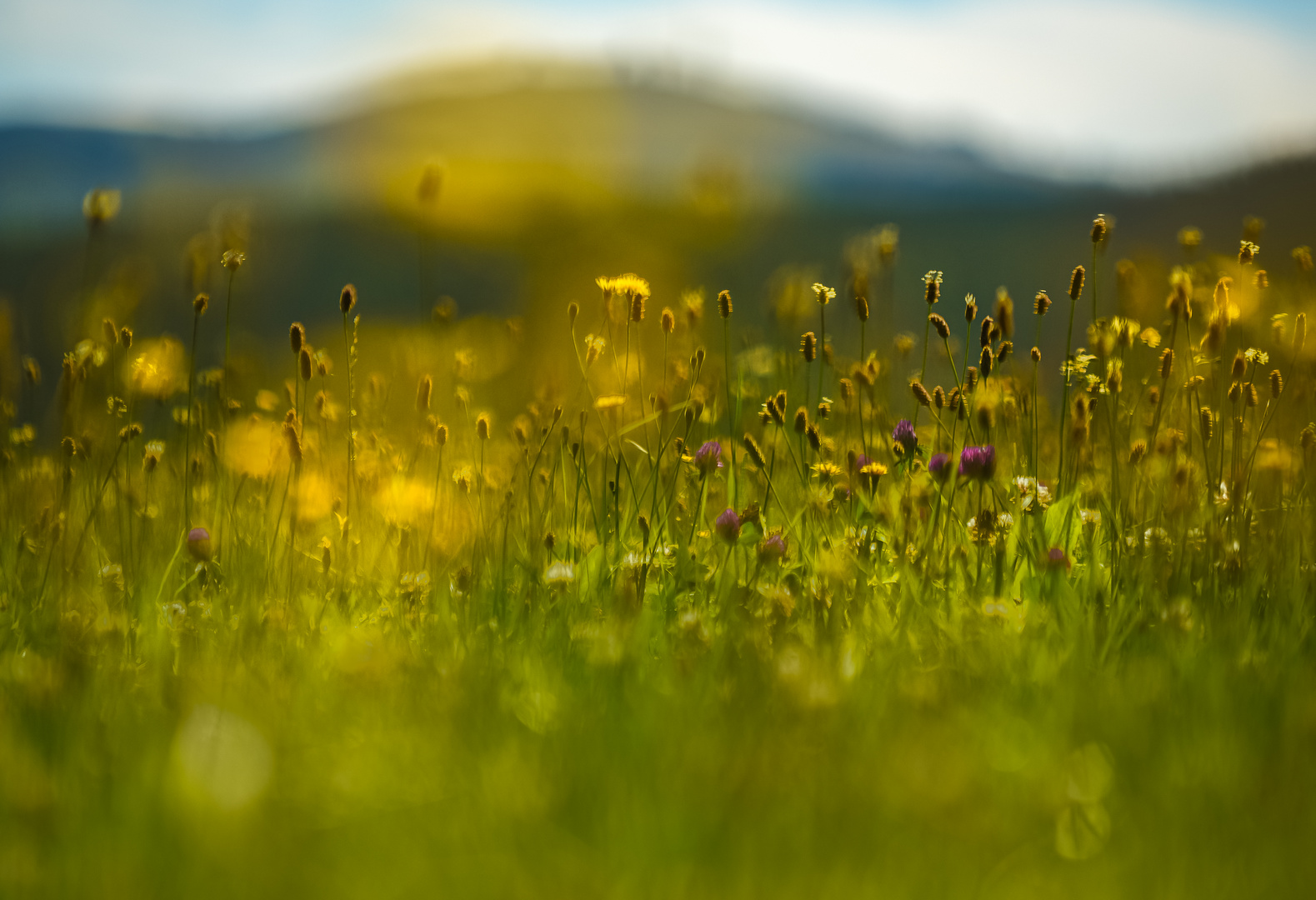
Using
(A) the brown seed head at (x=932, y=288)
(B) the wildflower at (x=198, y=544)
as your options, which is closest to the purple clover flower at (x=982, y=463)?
(A) the brown seed head at (x=932, y=288)

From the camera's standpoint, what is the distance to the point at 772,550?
7.10ft

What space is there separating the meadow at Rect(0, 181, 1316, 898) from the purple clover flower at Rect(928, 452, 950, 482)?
0.03 metres

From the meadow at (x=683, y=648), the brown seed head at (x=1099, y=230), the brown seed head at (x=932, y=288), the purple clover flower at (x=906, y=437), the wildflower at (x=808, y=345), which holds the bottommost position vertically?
the meadow at (x=683, y=648)

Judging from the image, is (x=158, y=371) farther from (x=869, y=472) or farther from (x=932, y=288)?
(x=932, y=288)

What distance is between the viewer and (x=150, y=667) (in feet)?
6.13

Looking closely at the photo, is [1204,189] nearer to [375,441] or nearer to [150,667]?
[375,441]

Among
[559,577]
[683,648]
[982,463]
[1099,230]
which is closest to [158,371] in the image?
[559,577]

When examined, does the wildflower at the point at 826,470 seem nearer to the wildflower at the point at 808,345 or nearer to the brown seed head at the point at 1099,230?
the wildflower at the point at 808,345

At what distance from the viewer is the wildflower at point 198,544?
7.50ft

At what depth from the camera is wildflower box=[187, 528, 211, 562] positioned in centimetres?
229

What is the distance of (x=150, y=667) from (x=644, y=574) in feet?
3.19

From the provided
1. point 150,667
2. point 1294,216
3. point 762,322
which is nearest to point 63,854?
point 150,667

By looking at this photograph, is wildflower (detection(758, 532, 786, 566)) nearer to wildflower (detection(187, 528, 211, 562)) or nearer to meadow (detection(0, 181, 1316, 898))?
meadow (detection(0, 181, 1316, 898))

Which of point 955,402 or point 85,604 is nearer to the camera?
point 85,604
